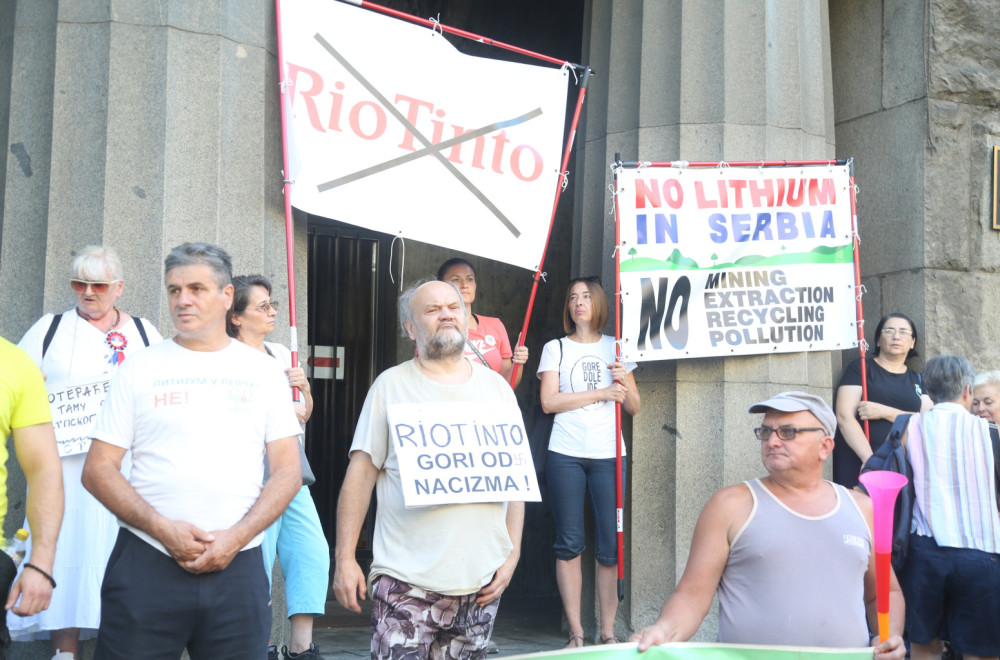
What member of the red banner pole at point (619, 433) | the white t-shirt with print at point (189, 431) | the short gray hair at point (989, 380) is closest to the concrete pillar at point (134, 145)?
the red banner pole at point (619, 433)

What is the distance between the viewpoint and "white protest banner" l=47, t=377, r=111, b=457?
17.7 ft

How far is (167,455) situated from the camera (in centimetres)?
377

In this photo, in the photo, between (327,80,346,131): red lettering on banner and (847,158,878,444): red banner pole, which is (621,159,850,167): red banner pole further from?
(327,80,346,131): red lettering on banner

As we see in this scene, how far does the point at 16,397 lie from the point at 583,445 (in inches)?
147

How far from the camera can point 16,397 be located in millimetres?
3869

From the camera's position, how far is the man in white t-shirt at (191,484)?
3.67 m

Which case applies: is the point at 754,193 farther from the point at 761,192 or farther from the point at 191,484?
the point at 191,484

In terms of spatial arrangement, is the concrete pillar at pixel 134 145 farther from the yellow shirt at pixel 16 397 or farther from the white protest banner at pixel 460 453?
the white protest banner at pixel 460 453

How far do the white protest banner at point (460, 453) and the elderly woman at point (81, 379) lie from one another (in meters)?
1.99

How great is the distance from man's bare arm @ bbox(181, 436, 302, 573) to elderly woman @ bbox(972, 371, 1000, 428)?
3.86 m

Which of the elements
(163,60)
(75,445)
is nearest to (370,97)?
(163,60)

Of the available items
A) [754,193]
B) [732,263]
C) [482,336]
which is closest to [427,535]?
[482,336]

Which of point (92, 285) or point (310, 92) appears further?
point (310, 92)

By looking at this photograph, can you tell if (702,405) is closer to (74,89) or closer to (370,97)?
(370,97)
